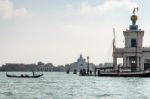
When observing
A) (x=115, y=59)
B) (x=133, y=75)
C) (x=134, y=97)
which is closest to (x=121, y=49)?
(x=115, y=59)

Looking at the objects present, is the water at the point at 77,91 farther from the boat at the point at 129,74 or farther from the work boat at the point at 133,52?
the work boat at the point at 133,52

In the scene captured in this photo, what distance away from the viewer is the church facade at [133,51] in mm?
137875

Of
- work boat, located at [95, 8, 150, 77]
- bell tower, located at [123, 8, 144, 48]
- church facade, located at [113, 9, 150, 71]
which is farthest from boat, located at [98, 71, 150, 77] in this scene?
bell tower, located at [123, 8, 144, 48]

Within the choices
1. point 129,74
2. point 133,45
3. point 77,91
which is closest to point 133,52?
point 133,45

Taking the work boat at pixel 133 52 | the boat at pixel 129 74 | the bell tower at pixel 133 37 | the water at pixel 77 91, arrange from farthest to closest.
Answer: the bell tower at pixel 133 37
the work boat at pixel 133 52
the boat at pixel 129 74
the water at pixel 77 91

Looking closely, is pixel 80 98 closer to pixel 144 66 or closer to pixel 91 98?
pixel 91 98

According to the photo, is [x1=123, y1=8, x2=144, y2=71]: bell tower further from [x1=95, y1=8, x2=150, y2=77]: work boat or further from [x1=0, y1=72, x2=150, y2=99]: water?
[x1=0, y1=72, x2=150, y2=99]: water

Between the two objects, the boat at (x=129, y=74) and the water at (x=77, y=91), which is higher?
the boat at (x=129, y=74)

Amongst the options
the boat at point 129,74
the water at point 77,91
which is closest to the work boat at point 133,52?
the boat at point 129,74

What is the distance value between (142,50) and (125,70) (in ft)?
29.0

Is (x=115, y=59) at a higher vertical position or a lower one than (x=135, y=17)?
lower

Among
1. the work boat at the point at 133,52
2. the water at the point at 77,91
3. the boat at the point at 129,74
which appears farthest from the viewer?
the work boat at the point at 133,52

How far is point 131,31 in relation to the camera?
13925cm

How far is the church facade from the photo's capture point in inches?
5428
